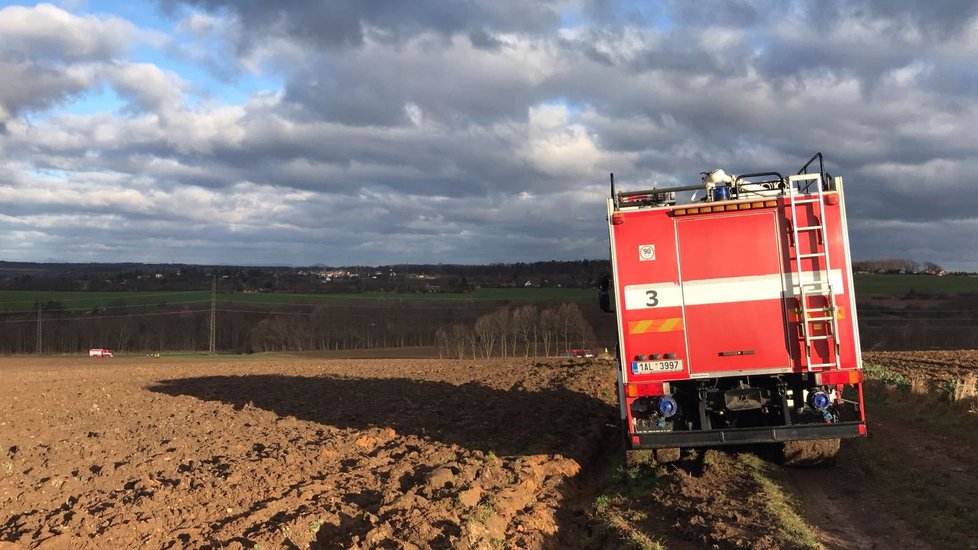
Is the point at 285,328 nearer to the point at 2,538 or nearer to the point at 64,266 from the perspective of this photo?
the point at 2,538

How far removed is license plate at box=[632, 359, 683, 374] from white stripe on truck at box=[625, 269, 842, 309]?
0.69 m

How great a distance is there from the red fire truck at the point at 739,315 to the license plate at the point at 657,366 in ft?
0.04

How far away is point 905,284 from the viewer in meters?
76.4

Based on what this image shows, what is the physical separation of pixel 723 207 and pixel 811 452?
3642mm

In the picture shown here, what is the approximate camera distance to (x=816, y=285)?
24.5 feet

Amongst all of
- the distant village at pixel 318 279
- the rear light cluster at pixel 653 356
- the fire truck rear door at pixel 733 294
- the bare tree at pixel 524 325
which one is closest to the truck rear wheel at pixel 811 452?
the fire truck rear door at pixel 733 294

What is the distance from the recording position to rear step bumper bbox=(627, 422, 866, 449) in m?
7.53

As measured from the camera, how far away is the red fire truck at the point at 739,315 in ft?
24.6

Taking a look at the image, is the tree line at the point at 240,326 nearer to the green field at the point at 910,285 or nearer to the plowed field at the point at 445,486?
the green field at the point at 910,285

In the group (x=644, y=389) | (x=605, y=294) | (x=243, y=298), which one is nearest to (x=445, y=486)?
(x=644, y=389)

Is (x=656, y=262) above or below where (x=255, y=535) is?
above

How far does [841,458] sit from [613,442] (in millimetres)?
3870

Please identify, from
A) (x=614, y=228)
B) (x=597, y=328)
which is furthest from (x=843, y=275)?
(x=597, y=328)

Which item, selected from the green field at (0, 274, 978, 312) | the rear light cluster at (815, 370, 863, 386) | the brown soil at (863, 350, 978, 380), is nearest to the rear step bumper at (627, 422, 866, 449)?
the rear light cluster at (815, 370, 863, 386)
